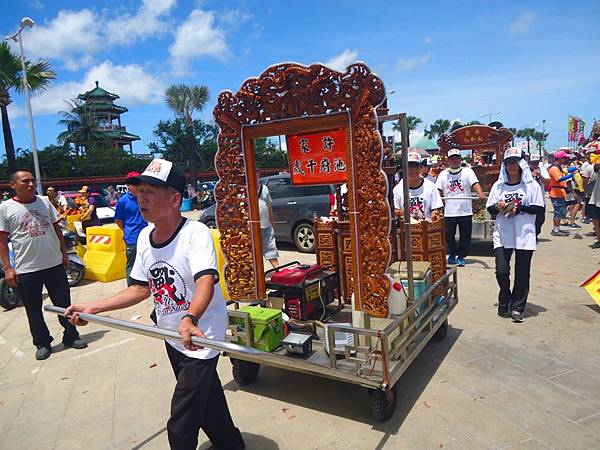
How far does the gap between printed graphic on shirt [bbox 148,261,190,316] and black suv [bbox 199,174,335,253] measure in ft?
20.6

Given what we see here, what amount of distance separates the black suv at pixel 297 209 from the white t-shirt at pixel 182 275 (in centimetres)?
627

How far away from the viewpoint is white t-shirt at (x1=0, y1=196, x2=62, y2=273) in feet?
13.4

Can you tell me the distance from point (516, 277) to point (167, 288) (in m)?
3.67

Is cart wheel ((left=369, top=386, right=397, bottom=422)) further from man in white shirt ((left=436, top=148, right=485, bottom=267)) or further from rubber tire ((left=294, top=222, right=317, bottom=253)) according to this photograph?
rubber tire ((left=294, top=222, right=317, bottom=253))

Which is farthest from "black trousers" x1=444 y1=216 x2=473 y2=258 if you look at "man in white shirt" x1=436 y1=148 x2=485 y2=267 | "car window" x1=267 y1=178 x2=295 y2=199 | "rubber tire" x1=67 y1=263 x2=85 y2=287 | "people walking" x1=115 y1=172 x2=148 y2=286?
"rubber tire" x1=67 y1=263 x2=85 y2=287

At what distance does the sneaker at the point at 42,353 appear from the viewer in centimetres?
421

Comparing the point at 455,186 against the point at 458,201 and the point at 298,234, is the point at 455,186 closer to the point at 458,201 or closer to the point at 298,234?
the point at 458,201

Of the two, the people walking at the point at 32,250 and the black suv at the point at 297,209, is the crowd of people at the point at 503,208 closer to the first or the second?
the black suv at the point at 297,209

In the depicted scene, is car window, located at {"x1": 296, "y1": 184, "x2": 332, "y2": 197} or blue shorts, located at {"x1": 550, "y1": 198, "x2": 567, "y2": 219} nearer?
car window, located at {"x1": 296, "y1": 184, "x2": 332, "y2": 197}

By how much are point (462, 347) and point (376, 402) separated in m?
1.50

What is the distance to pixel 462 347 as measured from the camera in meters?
3.82

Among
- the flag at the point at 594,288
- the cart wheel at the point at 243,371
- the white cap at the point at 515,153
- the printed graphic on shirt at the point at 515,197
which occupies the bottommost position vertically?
the cart wheel at the point at 243,371

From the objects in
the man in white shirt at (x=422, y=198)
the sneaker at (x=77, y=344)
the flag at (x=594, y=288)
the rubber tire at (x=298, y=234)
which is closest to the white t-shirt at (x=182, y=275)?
the sneaker at (x=77, y=344)

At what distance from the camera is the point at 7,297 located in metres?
6.03
